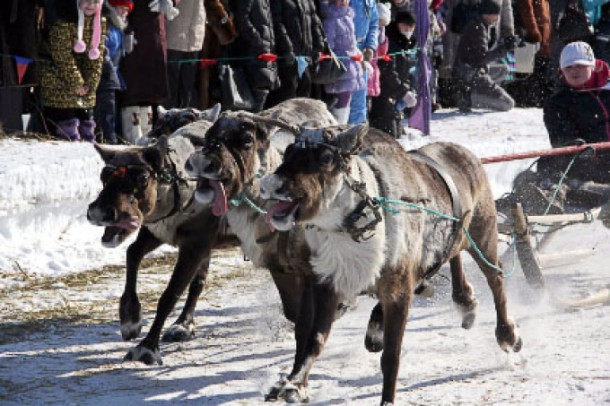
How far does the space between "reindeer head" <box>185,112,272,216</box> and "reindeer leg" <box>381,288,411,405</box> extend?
35.6 inches

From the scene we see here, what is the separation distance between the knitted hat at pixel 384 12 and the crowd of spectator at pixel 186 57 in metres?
0.01

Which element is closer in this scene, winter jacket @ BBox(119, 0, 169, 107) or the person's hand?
the person's hand

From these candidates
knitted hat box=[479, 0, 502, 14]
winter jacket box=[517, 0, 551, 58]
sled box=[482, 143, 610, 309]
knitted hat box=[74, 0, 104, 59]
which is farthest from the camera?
winter jacket box=[517, 0, 551, 58]

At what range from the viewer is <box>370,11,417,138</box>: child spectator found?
11.4 meters

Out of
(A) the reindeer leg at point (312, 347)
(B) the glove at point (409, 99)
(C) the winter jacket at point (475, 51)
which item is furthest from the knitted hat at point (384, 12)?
(A) the reindeer leg at point (312, 347)

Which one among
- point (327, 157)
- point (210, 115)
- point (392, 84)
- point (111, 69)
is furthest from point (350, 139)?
point (392, 84)

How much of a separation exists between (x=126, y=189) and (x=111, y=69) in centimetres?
378

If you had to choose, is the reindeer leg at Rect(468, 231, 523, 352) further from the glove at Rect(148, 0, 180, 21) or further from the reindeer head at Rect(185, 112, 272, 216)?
the glove at Rect(148, 0, 180, 21)

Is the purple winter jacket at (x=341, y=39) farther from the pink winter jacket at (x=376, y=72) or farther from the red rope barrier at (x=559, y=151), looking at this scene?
the red rope barrier at (x=559, y=151)

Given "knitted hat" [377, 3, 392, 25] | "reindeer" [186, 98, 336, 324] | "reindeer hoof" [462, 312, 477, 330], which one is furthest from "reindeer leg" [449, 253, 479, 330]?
"knitted hat" [377, 3, 392, 25]

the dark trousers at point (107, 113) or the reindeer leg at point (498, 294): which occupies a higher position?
the dark trousers at point (107, 113)

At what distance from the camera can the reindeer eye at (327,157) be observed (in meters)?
4.80

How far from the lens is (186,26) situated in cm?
952

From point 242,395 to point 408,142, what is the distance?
616cm
